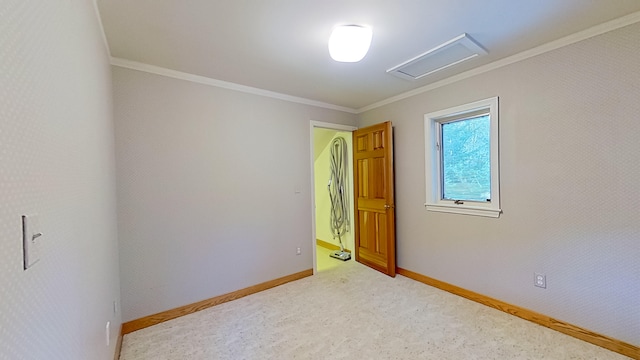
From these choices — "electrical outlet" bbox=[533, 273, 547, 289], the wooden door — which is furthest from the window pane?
"electrical outlet" bbox=[533, 273, 547, 289]

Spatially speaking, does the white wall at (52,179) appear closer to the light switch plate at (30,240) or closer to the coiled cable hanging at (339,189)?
the light switch plate at (30,240)

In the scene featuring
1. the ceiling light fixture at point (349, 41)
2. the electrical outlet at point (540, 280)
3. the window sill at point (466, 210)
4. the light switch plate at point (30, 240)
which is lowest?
the electrical outlet at point (540, 280)

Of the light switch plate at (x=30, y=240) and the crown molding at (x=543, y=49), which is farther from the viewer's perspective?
the crown molding at (x=543, y=49)

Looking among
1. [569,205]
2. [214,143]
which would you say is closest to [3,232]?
[214,143]

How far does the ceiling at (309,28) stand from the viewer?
169 cm

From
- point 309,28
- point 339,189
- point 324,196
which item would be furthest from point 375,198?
point 309,28

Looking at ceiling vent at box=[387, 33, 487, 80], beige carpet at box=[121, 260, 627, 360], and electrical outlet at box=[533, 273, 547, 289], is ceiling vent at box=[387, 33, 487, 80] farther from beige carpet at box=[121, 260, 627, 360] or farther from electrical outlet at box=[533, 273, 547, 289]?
beige carpet at box=[121, 260, 627, 360]

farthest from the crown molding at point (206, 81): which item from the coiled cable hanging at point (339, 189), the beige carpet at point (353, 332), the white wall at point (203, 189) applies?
the beige carpet at point (353, 332)

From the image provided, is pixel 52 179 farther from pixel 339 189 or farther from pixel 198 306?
pixel 339 189

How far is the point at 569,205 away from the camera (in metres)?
2.19

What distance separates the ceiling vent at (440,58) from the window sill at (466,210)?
4.77 feet

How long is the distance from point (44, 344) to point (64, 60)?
3.09 ft

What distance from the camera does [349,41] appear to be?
6.26 ft

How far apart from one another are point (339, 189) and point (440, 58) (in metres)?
2.66
